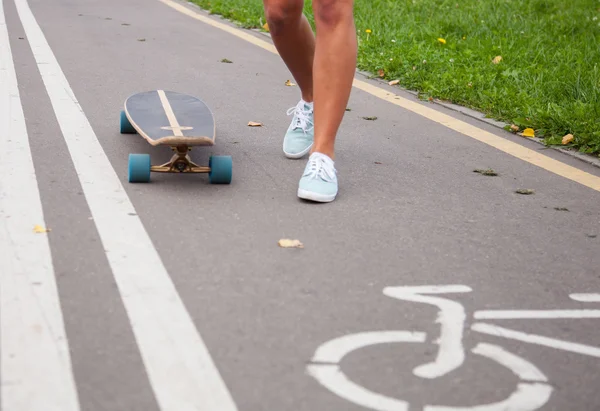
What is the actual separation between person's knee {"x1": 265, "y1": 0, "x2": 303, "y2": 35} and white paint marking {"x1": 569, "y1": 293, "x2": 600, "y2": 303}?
80.0 inches

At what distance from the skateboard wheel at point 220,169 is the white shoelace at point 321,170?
33cm

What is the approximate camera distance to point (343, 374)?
2.48m

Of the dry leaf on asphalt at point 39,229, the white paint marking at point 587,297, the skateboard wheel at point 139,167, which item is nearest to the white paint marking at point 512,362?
the white paint marking at point 587,297

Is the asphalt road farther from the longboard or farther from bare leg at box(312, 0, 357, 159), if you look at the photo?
bare leg at box(312, 0, 357, 159)

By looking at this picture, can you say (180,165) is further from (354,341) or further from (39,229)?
(354,341)

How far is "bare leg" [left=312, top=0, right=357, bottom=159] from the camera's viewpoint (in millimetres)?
4223

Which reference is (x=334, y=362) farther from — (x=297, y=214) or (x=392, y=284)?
(x=297, y=214)

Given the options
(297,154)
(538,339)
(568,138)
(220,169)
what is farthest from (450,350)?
(568,138)

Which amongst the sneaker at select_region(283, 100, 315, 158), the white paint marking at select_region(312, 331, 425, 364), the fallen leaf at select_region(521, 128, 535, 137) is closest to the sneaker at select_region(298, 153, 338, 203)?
the sneaker at select_region(283, 100, 315, 158)

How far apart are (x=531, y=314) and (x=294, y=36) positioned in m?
2.24

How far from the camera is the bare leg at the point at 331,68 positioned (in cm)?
422

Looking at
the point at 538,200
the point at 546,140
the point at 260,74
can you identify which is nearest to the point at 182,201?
the point at 538,200

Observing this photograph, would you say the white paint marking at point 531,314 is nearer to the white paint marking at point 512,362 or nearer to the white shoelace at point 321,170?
the white paint marking at point 512,362

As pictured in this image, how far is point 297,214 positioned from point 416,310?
1062 millimetres
